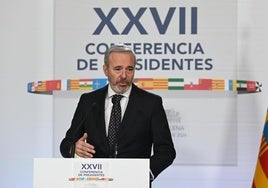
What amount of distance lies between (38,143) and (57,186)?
6.97 feet

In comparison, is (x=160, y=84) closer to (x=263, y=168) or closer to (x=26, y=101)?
(x=263, y=168)

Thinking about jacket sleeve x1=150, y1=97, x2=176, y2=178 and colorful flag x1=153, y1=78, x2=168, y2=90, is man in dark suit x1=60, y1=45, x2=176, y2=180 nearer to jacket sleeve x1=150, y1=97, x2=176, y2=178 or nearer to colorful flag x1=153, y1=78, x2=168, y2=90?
jacket sleeve x1=150, y1=97, x2=176, y2=178

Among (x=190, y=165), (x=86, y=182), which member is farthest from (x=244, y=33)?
(x=86, y=182)

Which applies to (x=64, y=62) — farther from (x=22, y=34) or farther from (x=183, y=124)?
(x=183, y=124)

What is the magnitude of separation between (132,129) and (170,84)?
110 centimetres

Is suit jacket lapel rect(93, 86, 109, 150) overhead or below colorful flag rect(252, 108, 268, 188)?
overhead

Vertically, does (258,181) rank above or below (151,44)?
below

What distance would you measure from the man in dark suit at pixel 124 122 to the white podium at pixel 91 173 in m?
0.36

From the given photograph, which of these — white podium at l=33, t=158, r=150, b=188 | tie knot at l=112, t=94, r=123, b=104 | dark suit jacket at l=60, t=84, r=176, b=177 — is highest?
tie knot at l=112, t=94, r=123, b=104

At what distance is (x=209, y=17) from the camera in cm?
374

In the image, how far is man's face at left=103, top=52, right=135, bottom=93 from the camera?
2279 mm

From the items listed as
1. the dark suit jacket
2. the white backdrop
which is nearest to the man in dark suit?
the dark suit jacket

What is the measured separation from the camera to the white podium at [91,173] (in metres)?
1.78

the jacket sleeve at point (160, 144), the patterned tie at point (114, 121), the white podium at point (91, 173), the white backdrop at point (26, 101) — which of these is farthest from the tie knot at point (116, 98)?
the white backdrop at point (26, 101)
